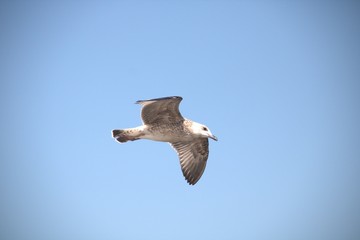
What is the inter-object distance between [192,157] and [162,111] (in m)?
2.02

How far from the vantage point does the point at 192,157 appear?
961 cm

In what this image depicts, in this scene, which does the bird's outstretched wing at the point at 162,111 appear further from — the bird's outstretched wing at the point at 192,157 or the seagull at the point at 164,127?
the bird's outstretched wing at the point at 192,157

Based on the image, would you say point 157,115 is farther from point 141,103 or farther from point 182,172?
point 182,172

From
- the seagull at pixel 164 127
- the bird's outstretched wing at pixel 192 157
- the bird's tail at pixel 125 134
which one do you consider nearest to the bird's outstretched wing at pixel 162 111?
the seagull at pixel 164 127

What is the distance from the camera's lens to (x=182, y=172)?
9.59 m

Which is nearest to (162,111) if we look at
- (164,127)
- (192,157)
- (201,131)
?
(164,127)

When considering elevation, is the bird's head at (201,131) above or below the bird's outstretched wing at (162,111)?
below

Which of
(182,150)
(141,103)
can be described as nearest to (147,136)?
(141,103)

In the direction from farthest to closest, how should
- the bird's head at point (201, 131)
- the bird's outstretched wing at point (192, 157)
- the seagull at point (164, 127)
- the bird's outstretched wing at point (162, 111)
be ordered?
the bird's outstretched wing at point (192, 157), the bird's head at point (201, 131), the seagull at point (164, 127), the bird's outstretched wing at point (162, 111)

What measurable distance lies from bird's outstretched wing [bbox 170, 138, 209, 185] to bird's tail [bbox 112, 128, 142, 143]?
1682 mm

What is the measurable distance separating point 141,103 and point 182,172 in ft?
9.22

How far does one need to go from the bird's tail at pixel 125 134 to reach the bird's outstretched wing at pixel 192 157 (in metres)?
1.68

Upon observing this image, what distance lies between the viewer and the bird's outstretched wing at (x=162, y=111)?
7719mm

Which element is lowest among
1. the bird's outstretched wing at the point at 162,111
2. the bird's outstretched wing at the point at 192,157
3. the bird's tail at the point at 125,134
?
the bird's outstretched wing at the point at 192,157
